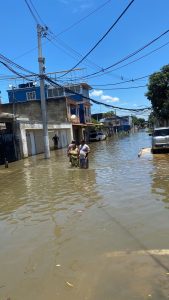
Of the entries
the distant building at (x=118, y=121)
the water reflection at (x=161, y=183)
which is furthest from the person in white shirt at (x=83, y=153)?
the distant building at (x=118, y=121)

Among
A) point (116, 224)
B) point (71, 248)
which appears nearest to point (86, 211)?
point (116, 224)

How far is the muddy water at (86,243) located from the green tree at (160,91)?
24.7 metres

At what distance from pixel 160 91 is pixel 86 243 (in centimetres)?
3165

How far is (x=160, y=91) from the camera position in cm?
3678

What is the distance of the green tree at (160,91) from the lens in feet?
119

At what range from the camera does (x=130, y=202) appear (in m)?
9.99

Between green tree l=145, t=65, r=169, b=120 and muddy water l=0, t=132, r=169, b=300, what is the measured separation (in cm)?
2466

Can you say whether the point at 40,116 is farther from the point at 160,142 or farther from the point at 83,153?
the point at 83,153

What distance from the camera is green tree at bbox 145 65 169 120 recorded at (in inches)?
1430

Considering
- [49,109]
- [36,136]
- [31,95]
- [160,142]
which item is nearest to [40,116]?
[49,109]

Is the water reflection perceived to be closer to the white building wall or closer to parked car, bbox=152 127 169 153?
parked car, bbox=152 127 169 153

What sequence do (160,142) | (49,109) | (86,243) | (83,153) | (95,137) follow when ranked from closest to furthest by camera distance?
(86,243) < (83,153) < (160,142) < (49,109) < (95,137)

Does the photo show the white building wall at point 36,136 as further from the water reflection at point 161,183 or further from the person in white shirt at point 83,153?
the water reflection at point 161,183

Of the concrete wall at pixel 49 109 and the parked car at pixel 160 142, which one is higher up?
the concrete wall at pixel 49 109
